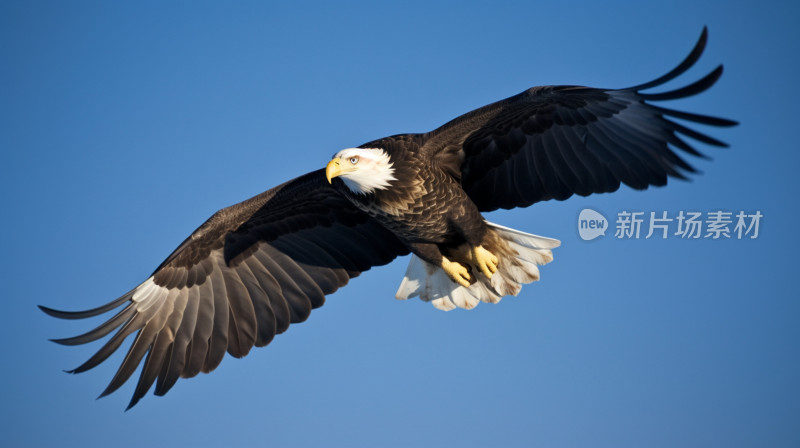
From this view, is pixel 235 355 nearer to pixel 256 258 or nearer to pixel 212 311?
pixel 212 311

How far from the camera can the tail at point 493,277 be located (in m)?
5.87

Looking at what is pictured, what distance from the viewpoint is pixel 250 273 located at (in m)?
6.14

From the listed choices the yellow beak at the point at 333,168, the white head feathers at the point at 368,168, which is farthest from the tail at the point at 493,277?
the yellow beak at the point at 333,168

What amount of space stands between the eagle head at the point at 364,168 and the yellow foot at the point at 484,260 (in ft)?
3.55

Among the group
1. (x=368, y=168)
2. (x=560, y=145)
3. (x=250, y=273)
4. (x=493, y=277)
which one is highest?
(x=560, y=145)

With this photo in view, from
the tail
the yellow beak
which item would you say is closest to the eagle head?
the yellow beak

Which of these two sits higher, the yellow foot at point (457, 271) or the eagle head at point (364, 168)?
the eagle head at point (364, 168)

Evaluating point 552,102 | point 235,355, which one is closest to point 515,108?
point 552,102

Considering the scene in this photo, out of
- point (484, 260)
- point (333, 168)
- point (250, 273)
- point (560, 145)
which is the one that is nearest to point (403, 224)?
point (333, 168)

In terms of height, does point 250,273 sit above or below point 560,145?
below

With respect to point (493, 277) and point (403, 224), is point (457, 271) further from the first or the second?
point (403, 224)

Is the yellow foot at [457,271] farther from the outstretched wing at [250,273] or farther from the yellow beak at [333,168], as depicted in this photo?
the yellow beak at [333,168]

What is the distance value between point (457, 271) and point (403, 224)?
0.87 meters

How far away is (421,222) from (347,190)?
572 mm
